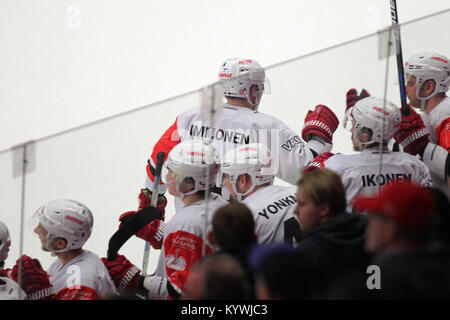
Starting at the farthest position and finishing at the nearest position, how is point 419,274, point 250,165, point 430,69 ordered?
point 430,69, point 250,165, point 419,274

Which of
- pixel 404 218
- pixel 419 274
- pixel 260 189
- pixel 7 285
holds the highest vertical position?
pixel 260 189

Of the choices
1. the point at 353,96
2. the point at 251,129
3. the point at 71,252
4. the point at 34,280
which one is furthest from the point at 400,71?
the point at 34,280

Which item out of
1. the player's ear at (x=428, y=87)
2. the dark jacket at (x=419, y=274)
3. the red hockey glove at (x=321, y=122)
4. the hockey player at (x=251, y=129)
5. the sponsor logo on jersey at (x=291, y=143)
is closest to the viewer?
the dark jacket at (x=419, y=274)

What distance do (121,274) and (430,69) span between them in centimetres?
132

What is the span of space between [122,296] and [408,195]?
25.8 inches

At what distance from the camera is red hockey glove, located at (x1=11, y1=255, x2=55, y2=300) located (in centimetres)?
230

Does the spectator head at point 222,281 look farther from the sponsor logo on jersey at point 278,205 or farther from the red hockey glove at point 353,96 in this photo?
the red hockey glove at point 353,96

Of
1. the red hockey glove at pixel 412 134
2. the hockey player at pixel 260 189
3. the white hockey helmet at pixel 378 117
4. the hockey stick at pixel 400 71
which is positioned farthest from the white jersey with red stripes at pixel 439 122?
the hockey player at pixel 260 189

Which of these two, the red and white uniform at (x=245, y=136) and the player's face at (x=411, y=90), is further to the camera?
the player's face at (x=411, y=90)

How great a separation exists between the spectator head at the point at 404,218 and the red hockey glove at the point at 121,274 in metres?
1.18

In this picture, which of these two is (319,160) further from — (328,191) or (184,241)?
(328,191)

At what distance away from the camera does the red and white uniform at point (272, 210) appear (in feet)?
7.94

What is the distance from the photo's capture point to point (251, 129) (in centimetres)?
274

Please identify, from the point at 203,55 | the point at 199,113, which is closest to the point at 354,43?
the point at 199,113
